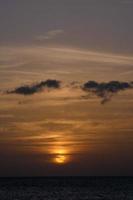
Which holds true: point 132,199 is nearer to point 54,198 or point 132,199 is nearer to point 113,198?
point 113,198

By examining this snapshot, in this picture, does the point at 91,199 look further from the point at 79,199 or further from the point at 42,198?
the point at 42,198

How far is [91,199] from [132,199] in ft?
23.9

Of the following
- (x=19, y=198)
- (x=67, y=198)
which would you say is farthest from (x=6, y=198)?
(x=67, y=198)

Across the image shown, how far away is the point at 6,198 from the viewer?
A: 111188 millimetres

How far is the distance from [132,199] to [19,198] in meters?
20.1

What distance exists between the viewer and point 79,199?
110188mm

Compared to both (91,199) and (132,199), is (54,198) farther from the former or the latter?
(132,199)

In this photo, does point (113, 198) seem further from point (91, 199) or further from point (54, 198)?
point (54, 198)

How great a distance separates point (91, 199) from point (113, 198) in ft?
13.1

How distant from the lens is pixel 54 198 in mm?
115125

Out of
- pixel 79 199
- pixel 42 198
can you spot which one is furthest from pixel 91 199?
pixel 42 198

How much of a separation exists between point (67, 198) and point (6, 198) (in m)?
10.9

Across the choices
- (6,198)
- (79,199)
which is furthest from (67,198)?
(6,198)

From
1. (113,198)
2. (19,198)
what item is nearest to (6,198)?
(19,198)
